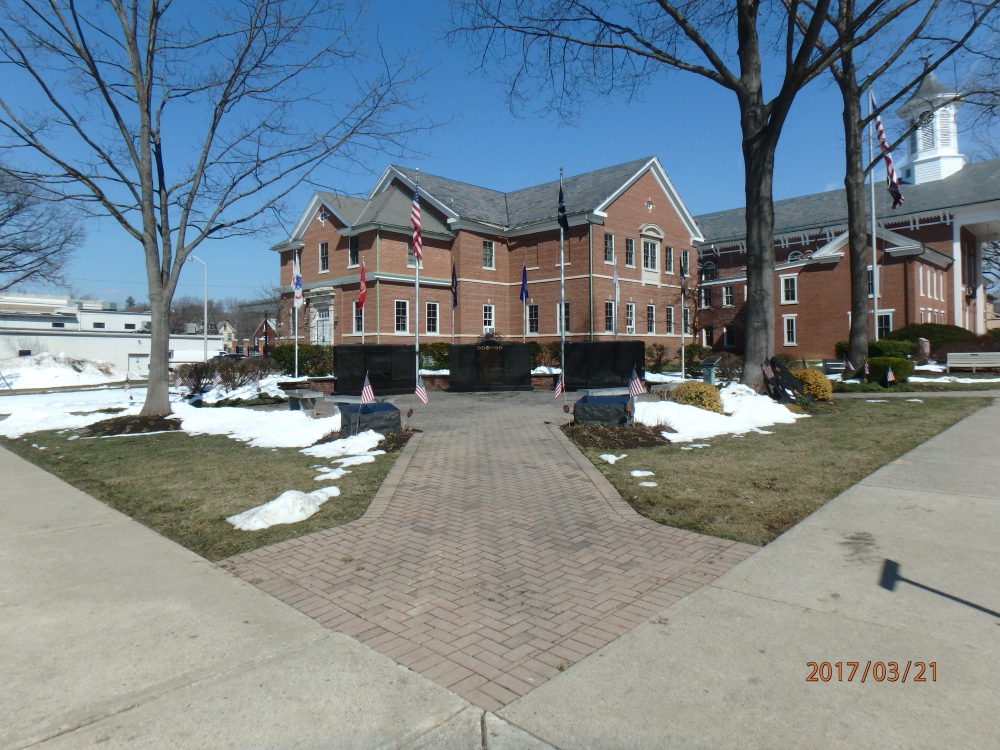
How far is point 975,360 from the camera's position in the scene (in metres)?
25.3

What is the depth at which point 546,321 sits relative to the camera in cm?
3653

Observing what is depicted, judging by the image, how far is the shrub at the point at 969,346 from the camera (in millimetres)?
29219

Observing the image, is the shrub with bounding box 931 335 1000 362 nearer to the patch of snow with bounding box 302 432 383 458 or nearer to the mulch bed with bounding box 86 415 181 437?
the patch of snow with bounding box 302 432 383 458

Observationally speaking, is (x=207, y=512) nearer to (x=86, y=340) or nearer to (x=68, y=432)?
(x=68, y=432)

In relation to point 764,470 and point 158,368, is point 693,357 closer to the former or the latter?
point 158,368

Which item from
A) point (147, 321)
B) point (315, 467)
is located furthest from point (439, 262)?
point (147, 321)

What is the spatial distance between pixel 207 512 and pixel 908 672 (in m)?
6.12

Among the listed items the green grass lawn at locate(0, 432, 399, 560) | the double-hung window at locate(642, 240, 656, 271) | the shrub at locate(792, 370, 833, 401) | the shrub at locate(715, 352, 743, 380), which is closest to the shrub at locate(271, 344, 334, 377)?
the shrub at locate(715, 352, 743, 380)

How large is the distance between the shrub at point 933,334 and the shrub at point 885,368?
47.3 ft

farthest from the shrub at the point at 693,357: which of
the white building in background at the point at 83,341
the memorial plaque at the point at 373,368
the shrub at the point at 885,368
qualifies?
the white building in background at the point at 83,341

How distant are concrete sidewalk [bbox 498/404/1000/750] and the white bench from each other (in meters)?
24.1

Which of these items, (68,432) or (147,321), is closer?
(68,432)

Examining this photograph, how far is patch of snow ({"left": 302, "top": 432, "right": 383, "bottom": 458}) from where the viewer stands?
10.0m
